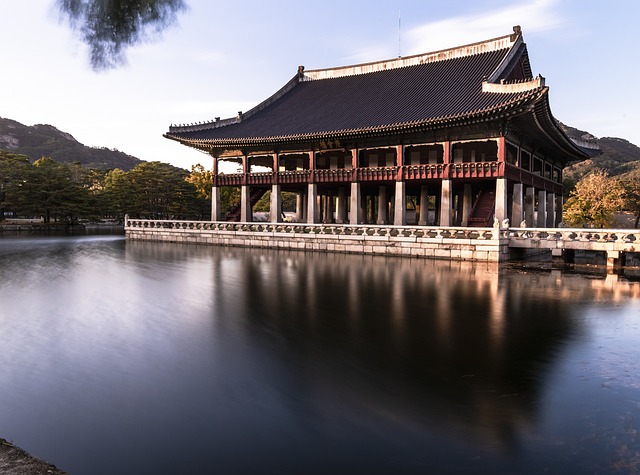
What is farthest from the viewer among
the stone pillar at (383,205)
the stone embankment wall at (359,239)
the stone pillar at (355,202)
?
the stone pillar at (383,205)

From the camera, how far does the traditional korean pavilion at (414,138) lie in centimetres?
2598

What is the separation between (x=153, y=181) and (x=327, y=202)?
98.3 ft

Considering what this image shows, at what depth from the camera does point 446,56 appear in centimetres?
3547

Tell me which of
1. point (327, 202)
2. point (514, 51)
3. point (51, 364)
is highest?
point (514, 51)

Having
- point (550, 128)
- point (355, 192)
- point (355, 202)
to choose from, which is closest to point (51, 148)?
point (355, 192)

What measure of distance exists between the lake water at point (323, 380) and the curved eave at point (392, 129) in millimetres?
12261

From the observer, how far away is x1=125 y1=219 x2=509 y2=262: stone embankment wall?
22.7 m

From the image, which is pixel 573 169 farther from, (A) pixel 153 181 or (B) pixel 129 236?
(B) pixel 129 236

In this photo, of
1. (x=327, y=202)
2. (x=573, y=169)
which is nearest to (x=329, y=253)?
(x=327, y=202)

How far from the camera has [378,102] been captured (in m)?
32.9

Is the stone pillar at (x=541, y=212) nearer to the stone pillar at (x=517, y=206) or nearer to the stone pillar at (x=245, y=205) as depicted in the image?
the stone pillar at (x=517, y=206)

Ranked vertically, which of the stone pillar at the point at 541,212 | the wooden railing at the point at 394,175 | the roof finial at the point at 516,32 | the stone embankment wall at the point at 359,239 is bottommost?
the stone embankment wall at the point at 359,239

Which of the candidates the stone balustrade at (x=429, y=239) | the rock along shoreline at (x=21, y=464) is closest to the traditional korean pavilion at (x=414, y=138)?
the stone balustrade at (x=429, y=239)

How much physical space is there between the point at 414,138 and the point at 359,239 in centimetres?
808
